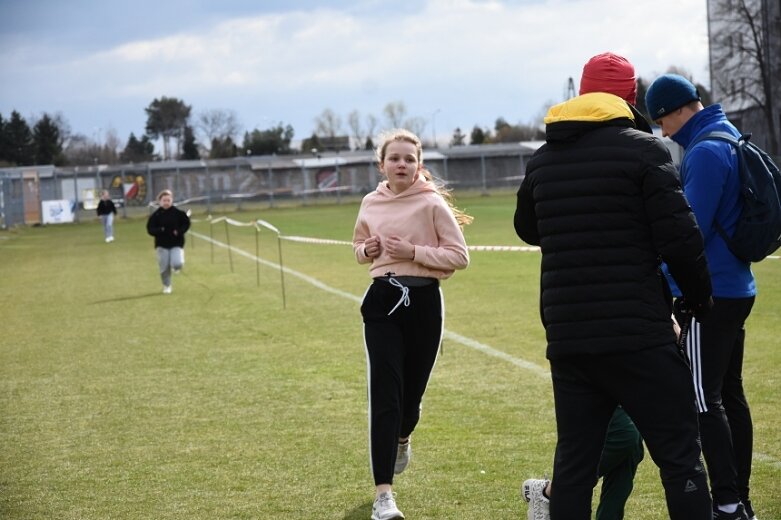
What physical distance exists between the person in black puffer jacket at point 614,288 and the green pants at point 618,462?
0.46 m

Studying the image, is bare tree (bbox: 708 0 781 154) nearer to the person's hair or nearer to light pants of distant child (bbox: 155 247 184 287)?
light pants of distant child (bbox: 155 247 184 287)

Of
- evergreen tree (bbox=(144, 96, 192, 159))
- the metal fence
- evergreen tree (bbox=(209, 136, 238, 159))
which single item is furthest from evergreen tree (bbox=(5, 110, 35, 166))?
the metal fence

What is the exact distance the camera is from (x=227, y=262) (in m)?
26.2

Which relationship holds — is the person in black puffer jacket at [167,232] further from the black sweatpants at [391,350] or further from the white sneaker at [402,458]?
the black sweatpants at [391,350]

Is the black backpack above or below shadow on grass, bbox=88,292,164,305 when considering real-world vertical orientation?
above

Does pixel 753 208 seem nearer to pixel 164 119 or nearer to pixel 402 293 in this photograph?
pixel 402 293

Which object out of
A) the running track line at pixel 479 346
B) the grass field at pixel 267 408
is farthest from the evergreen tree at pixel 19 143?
the grass field at pixel 267 408

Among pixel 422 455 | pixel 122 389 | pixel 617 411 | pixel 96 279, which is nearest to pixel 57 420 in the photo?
pixel 122 389

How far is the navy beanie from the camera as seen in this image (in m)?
5.06

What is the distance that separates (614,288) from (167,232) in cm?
1689

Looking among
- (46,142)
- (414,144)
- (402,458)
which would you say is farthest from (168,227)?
(46,142)

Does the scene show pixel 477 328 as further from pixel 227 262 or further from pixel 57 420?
pixel 227 262

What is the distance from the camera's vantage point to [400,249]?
5781mm

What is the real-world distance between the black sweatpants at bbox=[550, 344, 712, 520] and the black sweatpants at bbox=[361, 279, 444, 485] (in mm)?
1655
